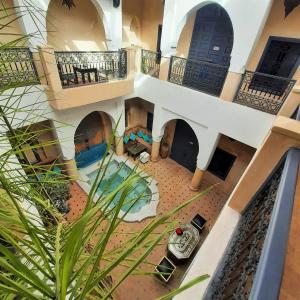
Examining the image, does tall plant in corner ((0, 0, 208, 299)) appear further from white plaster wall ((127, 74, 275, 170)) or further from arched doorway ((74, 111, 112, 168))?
arched doorway ((74, 111, 112, 168))

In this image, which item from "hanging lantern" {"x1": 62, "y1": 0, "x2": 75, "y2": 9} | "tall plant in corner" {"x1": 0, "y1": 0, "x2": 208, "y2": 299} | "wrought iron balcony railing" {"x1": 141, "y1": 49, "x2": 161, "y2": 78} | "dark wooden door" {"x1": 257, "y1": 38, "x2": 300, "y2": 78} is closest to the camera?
"tall plant in corner" {"x1": 0, "y1": 0, "x2": 208, "y2": 299}

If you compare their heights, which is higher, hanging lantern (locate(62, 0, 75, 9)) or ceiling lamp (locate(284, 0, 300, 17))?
ceiling lamp (locate(284, 0, 300, 17))

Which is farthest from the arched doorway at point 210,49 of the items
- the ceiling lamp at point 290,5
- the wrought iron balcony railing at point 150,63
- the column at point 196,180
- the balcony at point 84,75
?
the column at point 196,180

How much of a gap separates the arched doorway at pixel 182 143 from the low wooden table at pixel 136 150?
1055 millimetres

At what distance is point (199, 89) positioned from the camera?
577 cm

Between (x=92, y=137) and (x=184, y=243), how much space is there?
6070mm

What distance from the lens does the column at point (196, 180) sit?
6941 millimetres

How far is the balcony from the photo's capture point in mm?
4742

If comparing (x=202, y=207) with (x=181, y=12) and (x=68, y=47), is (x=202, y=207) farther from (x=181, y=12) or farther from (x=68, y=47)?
(x=68, y=47)

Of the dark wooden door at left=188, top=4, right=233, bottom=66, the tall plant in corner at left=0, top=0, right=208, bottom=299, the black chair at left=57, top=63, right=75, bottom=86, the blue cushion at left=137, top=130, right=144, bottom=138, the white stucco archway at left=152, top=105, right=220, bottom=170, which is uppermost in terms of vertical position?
the dark wooden door at left=188, top=4, right=233, bottom=66

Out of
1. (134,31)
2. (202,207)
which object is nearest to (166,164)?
(202,207)

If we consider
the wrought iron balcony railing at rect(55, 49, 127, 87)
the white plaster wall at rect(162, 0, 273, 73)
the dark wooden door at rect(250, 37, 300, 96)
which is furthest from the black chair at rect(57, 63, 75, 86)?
the dark wooden door at rect(250, 37, 300, 96)

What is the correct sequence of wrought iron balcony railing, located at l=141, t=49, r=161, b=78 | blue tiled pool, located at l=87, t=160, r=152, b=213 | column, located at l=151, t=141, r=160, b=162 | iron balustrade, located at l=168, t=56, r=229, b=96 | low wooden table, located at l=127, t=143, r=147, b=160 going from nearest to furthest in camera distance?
1. blue tiled pool, located at l=87, t=160, r=152, b=213
2. iron balustrade, located at l=168, t=56, r=229, b=96
3. wrought iron balcony railing, located at l=141, t=49, r=161, b=78
4. column, located at l=151, t=141, r=160, b=162
5. low wooden table, located at l=127, t=143, r=147, b=160

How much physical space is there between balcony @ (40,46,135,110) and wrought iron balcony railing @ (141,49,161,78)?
0.69 metres
